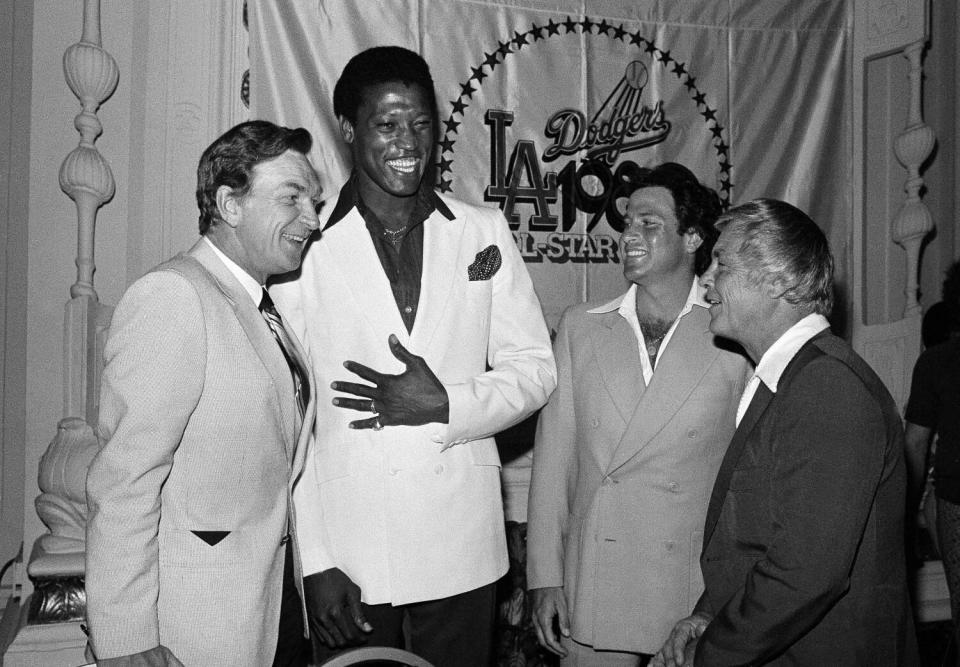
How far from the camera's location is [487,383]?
80.9 inches

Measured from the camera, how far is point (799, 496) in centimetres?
155

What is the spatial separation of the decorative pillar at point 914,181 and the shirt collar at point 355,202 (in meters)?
3.13

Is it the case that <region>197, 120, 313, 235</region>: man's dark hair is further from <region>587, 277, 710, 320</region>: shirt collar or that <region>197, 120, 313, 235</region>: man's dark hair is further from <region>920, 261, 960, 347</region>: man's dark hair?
<region>920, 261, 960, 347</region>: man's dark hair

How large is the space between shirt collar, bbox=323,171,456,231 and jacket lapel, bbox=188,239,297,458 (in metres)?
0.45

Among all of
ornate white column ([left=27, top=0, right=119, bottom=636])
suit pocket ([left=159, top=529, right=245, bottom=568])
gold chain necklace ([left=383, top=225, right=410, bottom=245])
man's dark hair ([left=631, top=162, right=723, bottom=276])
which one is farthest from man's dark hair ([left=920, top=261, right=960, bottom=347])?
ornate white column ([left=27, top=0, right=119, bottom=636])

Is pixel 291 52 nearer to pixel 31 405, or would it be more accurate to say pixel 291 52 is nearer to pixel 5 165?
pixel 5 165

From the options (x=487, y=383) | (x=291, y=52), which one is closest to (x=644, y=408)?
(x=487, y=383)

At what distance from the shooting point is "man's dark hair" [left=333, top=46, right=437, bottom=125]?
2.15 m

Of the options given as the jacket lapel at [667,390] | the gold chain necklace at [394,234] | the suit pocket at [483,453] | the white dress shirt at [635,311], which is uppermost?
the gold chain necklace at [394,234]

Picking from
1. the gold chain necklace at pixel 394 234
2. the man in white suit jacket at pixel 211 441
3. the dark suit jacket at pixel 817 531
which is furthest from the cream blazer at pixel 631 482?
the man in white suit jacket at pixel 211 441

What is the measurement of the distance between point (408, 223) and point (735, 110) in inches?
111

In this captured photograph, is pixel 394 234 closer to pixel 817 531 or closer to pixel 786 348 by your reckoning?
pixel 786 348

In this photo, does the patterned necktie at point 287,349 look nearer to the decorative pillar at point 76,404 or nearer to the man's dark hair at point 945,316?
the decorative pillar at point 76,404

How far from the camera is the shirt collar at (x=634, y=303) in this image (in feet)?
7.84
